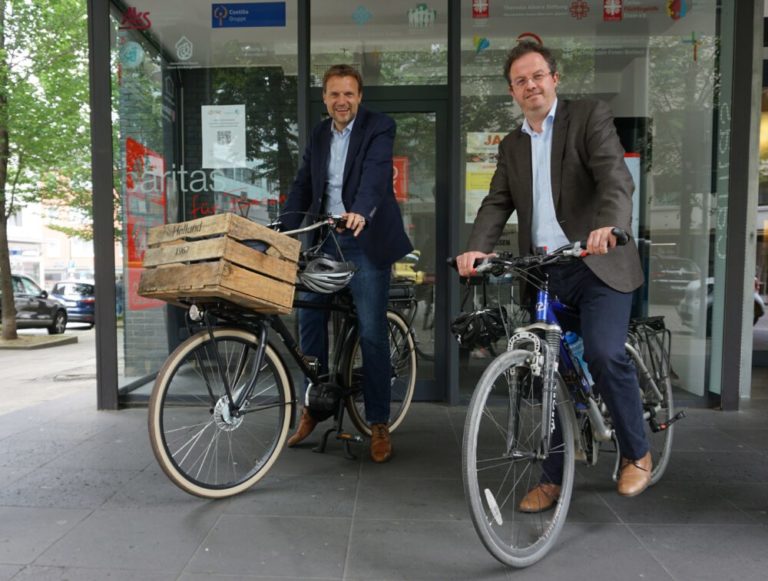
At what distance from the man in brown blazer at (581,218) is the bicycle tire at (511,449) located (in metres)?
0.10

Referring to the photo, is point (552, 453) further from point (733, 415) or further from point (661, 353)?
point (733, 415)

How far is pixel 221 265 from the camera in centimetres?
238

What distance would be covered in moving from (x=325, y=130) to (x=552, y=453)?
2.13 m

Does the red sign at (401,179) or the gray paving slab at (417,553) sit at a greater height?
the red sign at (401,179)

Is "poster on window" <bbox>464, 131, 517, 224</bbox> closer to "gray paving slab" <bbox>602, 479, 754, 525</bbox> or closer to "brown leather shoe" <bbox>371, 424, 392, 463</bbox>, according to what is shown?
"brown leather shoe" <bbox>371, 424, 392, 463</bbox>

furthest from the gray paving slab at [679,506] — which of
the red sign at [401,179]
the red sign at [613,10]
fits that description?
the red sign at [613,10]

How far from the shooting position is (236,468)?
10.4 feet

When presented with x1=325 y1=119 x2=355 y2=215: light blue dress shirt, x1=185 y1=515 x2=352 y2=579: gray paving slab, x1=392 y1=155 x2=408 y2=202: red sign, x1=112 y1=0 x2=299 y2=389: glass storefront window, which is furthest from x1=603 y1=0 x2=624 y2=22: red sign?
x1=185 y1=515 x2=352 y2=579: gray paving slab

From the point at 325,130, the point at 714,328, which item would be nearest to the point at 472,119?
the point at 325,130

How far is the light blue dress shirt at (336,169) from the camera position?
3.35 metres

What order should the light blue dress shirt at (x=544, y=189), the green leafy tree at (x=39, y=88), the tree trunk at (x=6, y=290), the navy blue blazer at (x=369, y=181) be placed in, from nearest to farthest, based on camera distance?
the light blue dress shirt at (x=544, y=189) < the navy blue blazer at (x=369, y=181) < the green leafy tree at (x=39, y=88) < the tree trunk at (x=6, y=290)

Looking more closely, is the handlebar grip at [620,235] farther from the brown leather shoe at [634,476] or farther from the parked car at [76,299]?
the parked car at [76,299]

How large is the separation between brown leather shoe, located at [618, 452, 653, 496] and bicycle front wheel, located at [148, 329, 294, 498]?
157 cm

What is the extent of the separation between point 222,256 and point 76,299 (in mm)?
18089
